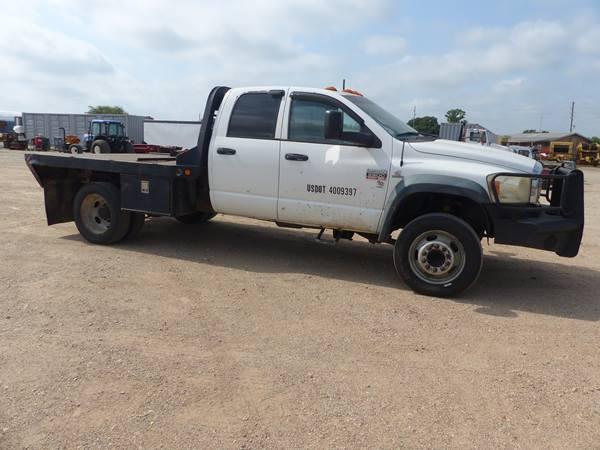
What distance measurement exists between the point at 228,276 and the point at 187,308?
3.55 ft

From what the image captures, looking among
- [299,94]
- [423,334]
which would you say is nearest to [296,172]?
[299,94]

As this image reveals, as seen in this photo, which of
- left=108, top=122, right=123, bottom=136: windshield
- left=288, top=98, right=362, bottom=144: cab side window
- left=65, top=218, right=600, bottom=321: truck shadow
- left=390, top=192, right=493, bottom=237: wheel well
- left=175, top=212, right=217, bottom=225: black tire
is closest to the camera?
left=65, top=218, right=600, bottom=321: truck shadow

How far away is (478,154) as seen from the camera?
16.4ft

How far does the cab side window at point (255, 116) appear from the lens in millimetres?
5723

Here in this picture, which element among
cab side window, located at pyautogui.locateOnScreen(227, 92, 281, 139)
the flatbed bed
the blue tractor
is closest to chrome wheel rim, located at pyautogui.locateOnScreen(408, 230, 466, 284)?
cab side window, located at pyautogui.locateOnScreen(227, 92, 281, 139)

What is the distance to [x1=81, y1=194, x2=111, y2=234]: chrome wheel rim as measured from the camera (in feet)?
22.4

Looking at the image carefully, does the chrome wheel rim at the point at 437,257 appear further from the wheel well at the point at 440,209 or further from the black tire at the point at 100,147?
the black tire at the point at 100,147

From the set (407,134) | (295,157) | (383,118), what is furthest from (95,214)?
(407,134)

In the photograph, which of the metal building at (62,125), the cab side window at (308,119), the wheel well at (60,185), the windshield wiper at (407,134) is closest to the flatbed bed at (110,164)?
the wheel well at (60,185)

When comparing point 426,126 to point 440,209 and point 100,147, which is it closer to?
point 100,147

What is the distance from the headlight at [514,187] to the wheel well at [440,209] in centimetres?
30

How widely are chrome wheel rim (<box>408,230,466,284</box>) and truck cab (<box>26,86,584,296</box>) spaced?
0.01 metres

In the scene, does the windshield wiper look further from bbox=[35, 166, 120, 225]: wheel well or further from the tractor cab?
the tractor cab

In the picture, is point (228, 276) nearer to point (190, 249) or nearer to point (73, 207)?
point (190, 249)
